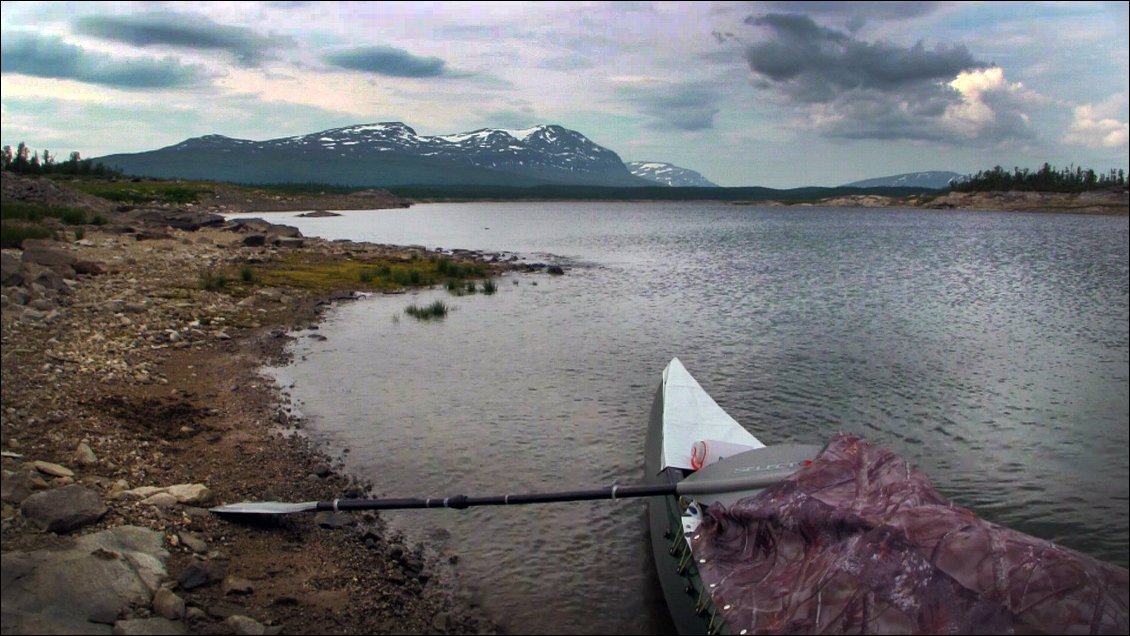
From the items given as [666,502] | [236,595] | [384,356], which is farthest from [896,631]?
[384,356]

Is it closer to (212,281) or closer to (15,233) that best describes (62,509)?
(212,281)

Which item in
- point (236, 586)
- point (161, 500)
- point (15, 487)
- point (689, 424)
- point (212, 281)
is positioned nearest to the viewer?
point (236, 586)

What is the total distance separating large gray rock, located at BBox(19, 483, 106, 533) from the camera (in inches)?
332

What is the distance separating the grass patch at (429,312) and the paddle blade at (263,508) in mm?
17513

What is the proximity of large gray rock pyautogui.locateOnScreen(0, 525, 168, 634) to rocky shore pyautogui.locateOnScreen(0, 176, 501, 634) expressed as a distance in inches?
0.6

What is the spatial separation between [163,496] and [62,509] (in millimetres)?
1370

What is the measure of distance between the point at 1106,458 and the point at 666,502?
8733 mm

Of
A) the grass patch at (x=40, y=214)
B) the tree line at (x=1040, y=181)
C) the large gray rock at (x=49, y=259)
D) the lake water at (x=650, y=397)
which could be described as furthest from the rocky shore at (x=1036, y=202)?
the grass patch at (x=40, y=214)

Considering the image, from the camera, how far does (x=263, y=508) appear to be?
9.98m

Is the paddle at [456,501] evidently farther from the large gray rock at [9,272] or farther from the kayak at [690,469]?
the large gray rock at [9,272]

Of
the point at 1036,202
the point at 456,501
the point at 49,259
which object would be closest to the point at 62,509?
the point at 456,501

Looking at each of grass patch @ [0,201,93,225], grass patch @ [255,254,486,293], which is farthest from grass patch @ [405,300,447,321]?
grass patch @ [0,201,93,225]

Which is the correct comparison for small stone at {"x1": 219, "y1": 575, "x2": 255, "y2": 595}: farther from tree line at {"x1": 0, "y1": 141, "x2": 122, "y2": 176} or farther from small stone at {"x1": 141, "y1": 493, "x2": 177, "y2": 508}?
tree line at {"x1": 0, "y1": 141, "x2": 122, "y2": 176}

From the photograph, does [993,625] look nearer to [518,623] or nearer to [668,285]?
[518,623]
